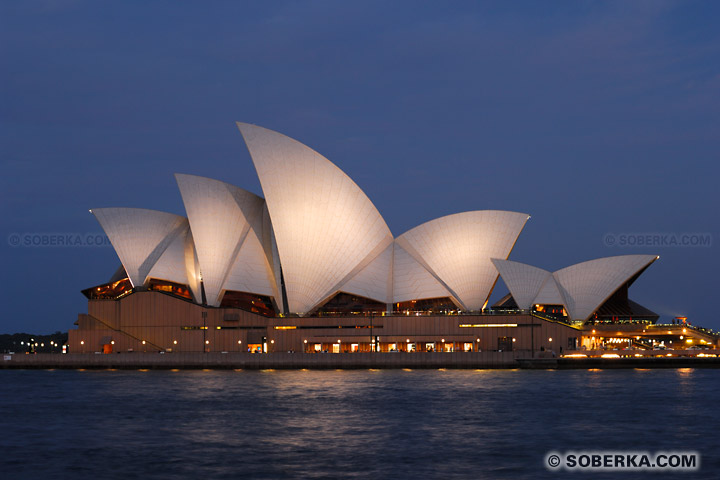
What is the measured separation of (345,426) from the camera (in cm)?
3425

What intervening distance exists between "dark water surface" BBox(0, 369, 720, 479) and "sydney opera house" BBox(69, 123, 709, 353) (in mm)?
18360

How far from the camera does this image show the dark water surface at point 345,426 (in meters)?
26.5

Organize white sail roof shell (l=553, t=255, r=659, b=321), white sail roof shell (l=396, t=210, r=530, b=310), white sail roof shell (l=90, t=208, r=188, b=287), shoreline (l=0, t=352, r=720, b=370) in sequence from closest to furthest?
shoreline (l=0, t=352, r=720, b=370) → white sail roof shell (l=396, t=210, r=530, b=310) → white sail roof shell (l=553, t=255, r=659, b=321) → white sail roof shell (l=90, t=208, r=188, b=287)

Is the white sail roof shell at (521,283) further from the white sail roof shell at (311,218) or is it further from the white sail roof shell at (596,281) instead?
the white sail roof shell at (311,218)

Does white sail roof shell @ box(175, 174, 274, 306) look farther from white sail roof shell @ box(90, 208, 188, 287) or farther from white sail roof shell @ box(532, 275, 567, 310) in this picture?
white sail roof shell @ box(532, 275, 567, 310)

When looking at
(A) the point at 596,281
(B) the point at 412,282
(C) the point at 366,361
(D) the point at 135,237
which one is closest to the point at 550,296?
(A) the point at 596,281

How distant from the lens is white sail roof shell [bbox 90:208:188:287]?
7550 cm

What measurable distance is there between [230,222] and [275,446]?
149ft

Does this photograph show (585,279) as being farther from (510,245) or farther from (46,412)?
(46,412)

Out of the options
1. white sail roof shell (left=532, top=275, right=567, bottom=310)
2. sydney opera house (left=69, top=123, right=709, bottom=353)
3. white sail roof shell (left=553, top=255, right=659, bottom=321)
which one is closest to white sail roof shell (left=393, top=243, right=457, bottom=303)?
sydney opera house (left=69, top=123, right=709, bottom=353)

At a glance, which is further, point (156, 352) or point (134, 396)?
point (156, 352)

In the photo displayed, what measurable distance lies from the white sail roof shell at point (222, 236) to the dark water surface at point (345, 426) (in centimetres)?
1916

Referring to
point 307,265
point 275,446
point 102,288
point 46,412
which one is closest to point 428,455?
point 275,446

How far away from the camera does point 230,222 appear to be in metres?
73.8
